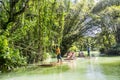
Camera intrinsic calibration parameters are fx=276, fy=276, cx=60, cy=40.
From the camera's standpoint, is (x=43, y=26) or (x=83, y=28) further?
(x=83, y=28)

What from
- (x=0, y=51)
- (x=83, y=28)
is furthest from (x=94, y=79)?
(x=83, y=28)

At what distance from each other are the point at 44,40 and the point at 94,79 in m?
5.42

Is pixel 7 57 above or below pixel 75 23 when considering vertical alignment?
below

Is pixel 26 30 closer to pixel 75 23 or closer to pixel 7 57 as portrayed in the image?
pixel 7 57

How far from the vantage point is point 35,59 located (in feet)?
62.9

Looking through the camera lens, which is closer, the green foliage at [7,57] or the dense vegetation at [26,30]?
the green foliage at [7,57]

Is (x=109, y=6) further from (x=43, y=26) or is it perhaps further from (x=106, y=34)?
(x=43, y=26)

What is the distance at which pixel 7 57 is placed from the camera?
13.9m

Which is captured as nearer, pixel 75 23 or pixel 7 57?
pixel 7 57

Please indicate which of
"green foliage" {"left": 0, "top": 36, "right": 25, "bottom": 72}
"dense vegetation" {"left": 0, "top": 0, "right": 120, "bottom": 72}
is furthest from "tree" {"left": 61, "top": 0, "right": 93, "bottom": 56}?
"green foliage" {"left": 0, "top": 36, "right": 25, "bottom": 72}

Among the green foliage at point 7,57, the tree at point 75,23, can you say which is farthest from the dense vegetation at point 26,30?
the tree at point 75,23

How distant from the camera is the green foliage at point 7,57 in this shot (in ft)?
44.7

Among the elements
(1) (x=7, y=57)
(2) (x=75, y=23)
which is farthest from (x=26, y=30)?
(2) (x=75, y=23)

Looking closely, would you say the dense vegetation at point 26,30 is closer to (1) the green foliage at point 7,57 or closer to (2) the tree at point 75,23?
(1) the green foliage at point 7,57
